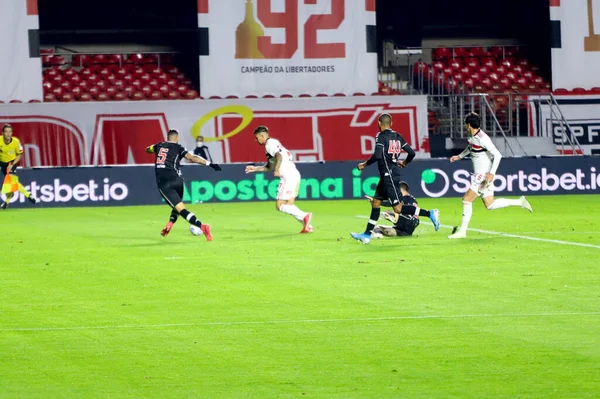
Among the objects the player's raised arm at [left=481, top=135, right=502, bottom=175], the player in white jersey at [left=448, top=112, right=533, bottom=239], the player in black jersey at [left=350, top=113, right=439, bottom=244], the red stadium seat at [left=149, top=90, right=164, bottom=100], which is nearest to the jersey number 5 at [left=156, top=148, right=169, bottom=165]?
the player in black jersey at [left=350, top=113, right=439, bottom=244]

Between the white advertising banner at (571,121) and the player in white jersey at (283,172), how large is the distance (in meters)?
18.6

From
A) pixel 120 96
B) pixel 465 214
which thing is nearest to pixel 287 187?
pixel 465 214

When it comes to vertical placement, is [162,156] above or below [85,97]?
below

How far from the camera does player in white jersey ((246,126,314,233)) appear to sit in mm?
20797

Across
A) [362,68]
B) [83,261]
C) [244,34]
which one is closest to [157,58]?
[244,34]

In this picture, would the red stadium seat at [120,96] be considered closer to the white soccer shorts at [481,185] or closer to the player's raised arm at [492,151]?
the white soccer shorts at [481,185]

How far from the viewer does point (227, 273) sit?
1494 centimetres

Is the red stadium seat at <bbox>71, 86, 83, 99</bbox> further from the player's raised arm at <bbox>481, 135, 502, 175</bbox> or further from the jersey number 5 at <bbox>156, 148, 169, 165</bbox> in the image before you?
the player's raised arm at <bbox>481, 135, 502, 175</bbox>

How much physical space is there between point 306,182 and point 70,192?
636 centimetres

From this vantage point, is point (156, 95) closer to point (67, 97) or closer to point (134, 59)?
point (67, 97)

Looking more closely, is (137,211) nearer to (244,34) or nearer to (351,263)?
(244,34)

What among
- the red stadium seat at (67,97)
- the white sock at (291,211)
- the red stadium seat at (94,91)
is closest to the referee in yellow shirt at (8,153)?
the red stadium seat at (67,97)

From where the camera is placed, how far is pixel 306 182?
3312 centimetres

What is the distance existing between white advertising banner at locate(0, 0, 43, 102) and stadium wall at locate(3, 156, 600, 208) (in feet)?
18.3
